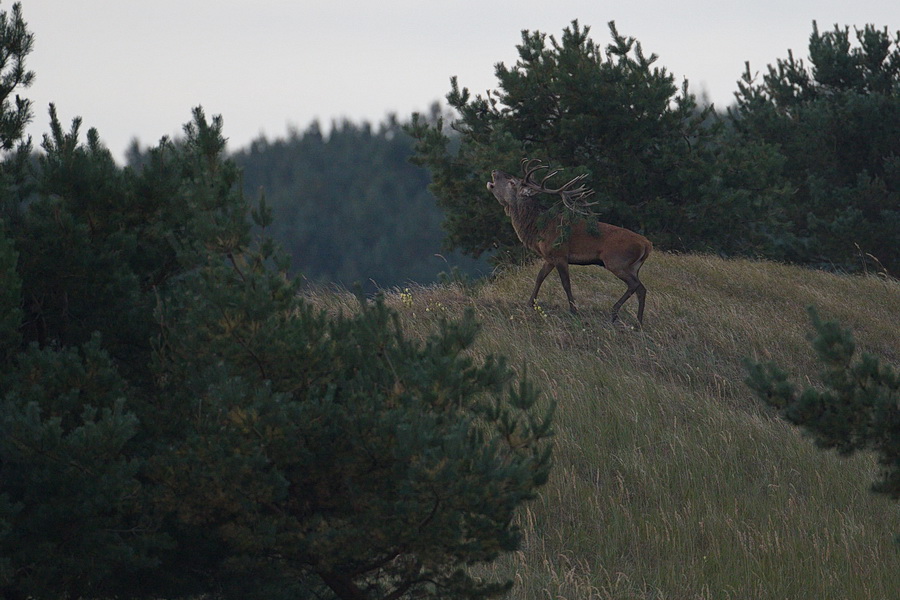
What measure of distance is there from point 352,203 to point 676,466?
84438 millimetres

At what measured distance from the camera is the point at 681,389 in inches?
378

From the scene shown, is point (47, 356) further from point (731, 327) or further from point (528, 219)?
point (731, 327)

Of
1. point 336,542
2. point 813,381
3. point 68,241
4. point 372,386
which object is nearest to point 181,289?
point 68,241

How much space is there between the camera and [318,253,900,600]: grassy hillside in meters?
6.30

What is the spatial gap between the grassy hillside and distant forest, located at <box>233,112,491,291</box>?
55424 mm

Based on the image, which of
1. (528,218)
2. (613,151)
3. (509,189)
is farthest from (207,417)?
(613,151)

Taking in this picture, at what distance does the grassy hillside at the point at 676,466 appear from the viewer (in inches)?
248

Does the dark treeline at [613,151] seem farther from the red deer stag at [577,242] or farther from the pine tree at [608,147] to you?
the red deer stag at [577,242]

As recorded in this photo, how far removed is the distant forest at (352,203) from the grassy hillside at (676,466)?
5542cm

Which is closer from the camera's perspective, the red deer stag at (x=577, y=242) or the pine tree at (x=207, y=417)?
the pine tree at (x=207, y=417)

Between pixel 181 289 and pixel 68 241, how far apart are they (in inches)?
20.5

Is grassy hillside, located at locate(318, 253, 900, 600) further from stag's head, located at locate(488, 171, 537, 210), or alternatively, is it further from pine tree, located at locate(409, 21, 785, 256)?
pine tree, located at locate(409, 21, 785, 256)

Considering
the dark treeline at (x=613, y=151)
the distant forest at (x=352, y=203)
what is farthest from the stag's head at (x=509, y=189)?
the distant forest at (x=352, y=203)

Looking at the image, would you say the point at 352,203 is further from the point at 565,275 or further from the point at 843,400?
the point at 843,400
